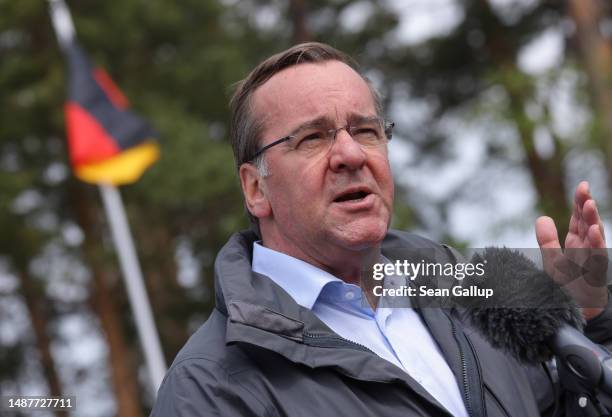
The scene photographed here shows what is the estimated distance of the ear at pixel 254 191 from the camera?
2.77m

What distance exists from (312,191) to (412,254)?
37 centimetres

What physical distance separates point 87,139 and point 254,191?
7.52 metres

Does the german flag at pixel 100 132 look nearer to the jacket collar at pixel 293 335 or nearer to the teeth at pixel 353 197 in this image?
the teeth at pixel 353 197

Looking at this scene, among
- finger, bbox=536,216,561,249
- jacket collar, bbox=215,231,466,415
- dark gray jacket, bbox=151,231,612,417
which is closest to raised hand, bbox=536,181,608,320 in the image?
finger, bbox=536,216,561,249

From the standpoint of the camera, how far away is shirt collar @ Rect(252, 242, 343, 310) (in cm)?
249

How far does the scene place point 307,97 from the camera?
261 centimetres

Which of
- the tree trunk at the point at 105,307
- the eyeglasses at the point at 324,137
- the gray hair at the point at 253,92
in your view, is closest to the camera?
the eyeglasses at the point at 324,137

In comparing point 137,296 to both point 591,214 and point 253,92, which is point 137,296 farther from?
point 591,214

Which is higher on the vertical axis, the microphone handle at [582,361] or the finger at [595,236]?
the finger at [595,236]

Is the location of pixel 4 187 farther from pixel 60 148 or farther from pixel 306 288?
pixel 306 288

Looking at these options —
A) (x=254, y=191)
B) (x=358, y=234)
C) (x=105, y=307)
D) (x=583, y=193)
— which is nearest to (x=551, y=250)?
(x=583, y=193)

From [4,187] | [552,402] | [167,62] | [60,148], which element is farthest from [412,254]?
[167,62]

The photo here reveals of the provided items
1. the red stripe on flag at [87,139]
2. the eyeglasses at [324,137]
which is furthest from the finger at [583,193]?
the red stripe on flag at [87,139]

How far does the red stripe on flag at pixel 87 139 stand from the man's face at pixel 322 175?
24.7 ft
